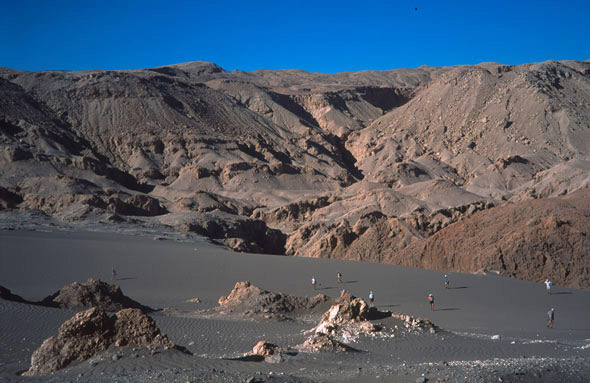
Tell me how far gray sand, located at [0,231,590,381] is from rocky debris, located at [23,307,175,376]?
383 mm

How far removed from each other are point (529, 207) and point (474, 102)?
61.6 m

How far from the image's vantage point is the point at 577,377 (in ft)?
21.1

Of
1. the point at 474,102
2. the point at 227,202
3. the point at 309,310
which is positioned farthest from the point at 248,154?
the point at 309,310

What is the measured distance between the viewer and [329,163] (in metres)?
74.1

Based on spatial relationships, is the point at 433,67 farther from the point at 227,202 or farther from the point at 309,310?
the point at 309,310

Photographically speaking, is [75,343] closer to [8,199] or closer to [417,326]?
[417,326]

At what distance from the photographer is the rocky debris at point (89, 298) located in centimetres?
1338

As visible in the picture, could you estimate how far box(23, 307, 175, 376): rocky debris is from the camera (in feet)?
24.3

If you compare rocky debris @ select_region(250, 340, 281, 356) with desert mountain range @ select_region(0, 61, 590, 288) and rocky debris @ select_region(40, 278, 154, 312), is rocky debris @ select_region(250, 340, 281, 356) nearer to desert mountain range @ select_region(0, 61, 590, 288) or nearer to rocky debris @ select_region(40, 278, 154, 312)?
rocky debris @ select_region(40, 278, 154, 312)

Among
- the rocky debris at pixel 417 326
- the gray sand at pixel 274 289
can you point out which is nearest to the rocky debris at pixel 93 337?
the gray sand at pixel 274 289

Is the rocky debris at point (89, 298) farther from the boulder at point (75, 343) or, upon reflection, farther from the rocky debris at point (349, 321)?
the boulder at point (75, 343)

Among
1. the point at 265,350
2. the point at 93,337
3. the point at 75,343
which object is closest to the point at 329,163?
the point at 265,350

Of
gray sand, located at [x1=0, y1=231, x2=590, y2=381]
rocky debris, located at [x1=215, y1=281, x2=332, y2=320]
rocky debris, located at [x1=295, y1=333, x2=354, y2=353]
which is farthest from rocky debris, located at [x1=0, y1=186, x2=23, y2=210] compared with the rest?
rocky debris, located at [x1=295, y1=333, x2=354, y2=353]

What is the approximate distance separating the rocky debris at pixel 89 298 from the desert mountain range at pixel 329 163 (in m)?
13.8
